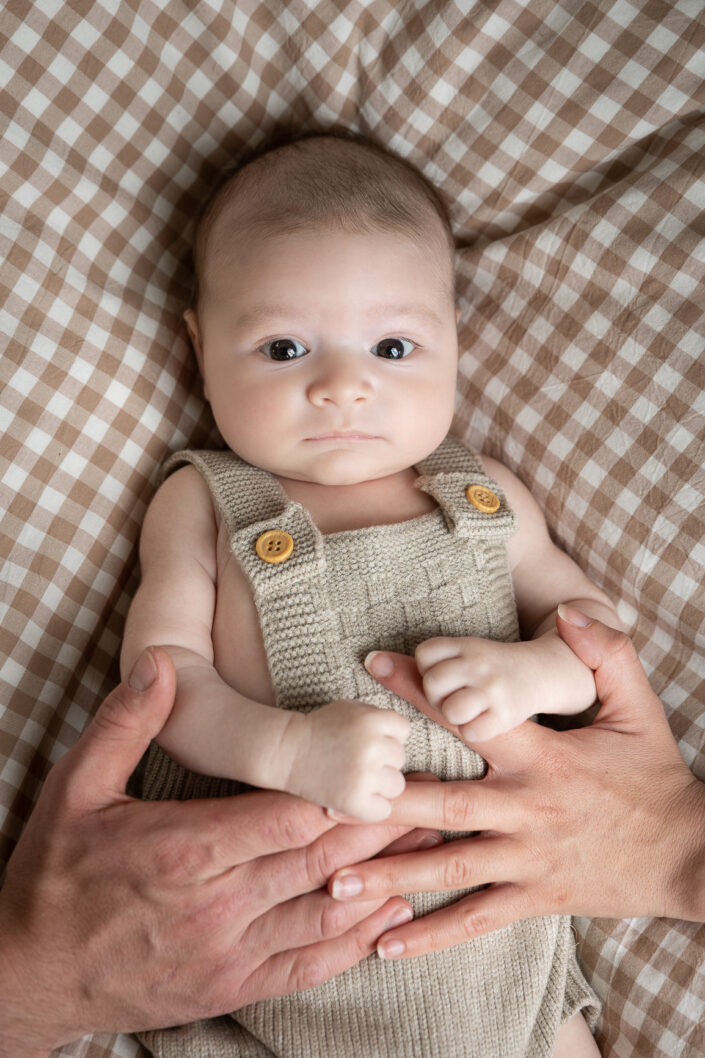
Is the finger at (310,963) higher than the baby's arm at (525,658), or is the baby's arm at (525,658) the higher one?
the baby's arm at (525,658)

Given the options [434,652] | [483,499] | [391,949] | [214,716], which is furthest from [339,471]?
[391,949]

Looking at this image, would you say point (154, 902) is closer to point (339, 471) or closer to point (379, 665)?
point (379, 665)

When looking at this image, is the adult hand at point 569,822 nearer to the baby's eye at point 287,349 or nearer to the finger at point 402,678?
the finger at point 402,678

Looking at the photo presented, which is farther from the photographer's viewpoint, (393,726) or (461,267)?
(461,267)

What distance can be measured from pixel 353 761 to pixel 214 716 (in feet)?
0.91

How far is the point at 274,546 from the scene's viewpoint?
5.18ft

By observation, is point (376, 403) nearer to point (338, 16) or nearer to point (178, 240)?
point (178, 240)

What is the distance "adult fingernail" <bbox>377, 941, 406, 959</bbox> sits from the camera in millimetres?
1460

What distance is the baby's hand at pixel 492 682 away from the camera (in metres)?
1.43

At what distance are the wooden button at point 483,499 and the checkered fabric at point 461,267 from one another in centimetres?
17

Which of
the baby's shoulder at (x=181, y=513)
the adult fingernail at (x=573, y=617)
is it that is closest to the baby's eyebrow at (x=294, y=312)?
the baby's shoulder at (x=181, y=513)

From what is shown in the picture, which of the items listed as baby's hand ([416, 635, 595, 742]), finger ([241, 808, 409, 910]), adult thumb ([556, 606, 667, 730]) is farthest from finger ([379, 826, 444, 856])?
adult thumb ([556, 606, 667, 730])

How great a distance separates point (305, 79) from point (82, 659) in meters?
1.32

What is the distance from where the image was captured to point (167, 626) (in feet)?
5.24
